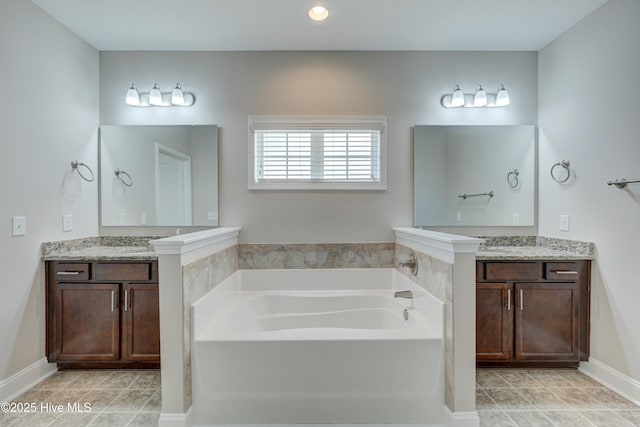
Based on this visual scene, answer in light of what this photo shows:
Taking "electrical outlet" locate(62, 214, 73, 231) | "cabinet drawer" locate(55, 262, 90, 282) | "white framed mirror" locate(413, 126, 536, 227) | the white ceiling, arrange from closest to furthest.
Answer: the white ceiling
"cabinet drawer" locate(55, 262, 90, 282)
"electrical outlet" locate(62, 214, 73, 231)
"white framed mirror" locate(413, 126, 536, 227)

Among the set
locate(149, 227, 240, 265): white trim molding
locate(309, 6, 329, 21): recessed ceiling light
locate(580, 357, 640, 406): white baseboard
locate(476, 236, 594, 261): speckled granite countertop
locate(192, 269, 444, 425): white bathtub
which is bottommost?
locate(580, 357, 640, 406): white baseboard

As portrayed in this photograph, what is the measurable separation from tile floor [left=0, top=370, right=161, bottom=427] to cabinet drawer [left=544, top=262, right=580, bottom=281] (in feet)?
9.28

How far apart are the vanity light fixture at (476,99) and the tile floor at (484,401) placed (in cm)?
221

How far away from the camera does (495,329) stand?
2.43 m

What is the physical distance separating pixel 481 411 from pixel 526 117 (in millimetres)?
2475

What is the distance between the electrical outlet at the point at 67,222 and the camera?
2.59 meters

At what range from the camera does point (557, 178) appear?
277 cm

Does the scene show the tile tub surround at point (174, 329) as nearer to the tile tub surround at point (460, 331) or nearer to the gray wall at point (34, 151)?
the gray wall at point (34, 151)

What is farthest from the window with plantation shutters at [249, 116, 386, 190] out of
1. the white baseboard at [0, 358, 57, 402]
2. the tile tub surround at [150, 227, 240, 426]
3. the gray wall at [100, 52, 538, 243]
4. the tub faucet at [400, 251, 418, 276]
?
the white baseboard at [0, 358, 57, 402]

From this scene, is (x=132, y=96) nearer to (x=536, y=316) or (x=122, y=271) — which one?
(x=122, y=271)

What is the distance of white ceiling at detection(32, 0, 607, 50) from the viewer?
7.58 feet

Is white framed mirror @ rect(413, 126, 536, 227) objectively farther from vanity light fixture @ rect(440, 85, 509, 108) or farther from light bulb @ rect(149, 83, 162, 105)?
light bulb @ rect(149, 83, 162, 105)

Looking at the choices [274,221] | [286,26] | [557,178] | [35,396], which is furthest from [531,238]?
[35,396]

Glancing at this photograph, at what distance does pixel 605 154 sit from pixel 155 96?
11.7ft
